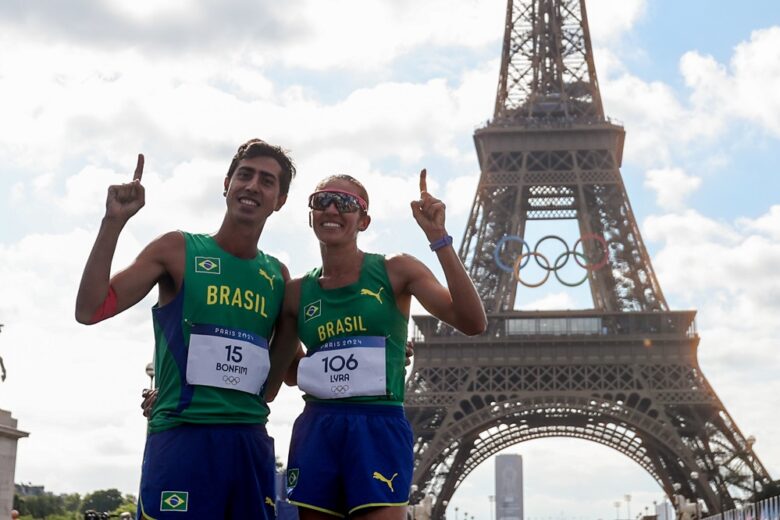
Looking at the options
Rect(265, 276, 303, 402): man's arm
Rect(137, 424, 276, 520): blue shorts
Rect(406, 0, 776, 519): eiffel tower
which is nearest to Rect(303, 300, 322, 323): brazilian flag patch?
Rect(265, 276, 303, 402): man's arm

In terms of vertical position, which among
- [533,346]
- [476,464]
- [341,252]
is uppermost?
[533,346]

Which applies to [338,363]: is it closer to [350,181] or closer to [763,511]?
[350,181]

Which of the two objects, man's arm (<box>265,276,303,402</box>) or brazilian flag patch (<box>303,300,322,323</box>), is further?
man's arm (<box>265,276,303,402</box>)

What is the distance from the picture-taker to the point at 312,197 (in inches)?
244

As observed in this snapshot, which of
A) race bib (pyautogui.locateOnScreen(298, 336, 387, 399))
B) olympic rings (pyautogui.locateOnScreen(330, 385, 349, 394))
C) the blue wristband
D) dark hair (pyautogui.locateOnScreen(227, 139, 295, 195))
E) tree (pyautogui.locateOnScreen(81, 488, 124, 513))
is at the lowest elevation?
olympic rings (pyautogui.locateOnScreen(330, 385, 349, 394))

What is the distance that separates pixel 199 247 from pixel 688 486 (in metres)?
50.3

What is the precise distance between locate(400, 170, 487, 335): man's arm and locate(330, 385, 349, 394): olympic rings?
2.11 ft

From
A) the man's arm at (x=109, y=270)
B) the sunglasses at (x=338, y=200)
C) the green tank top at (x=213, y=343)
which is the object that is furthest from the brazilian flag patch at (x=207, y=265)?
the sunglasses at (x=338, y=200)

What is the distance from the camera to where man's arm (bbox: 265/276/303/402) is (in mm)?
6383

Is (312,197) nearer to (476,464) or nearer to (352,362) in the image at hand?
(352,362)

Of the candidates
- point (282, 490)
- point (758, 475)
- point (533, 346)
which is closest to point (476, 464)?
point (533, 346)

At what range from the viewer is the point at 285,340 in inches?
254

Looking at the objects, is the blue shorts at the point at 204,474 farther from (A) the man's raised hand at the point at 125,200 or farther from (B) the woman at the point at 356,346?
(A) the man's raised hand at the point at 125,200

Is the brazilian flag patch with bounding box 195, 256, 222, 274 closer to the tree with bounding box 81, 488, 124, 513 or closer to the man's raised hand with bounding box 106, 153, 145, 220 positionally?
the man's raised hand with bounding box 106, 153, 145, 220
